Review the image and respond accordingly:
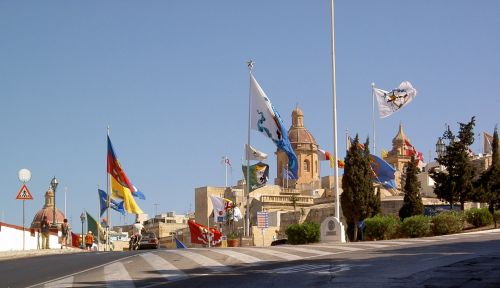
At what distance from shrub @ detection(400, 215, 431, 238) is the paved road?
11765 millimetres

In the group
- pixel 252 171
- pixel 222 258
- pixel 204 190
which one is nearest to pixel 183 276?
pixel 222 258

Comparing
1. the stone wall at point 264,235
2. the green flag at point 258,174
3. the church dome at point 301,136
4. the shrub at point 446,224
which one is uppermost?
the church dome at point 301,136

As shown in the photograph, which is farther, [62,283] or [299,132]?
[299,132]

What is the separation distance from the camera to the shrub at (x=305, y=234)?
121 feet

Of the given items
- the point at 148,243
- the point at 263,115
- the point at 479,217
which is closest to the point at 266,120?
the point at 263,115

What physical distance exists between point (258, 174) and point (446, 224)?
37.5 m

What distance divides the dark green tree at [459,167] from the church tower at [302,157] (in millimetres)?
58084

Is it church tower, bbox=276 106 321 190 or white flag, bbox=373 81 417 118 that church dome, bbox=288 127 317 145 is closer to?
church tower, bbox=276 106 321 190

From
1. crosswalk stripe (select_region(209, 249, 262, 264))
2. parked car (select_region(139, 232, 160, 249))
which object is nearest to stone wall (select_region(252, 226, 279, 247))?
parked car (select_region(139, 232, 160, 249))

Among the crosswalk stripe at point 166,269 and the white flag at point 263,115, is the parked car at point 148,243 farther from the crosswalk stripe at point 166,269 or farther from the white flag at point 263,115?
the crosswalk stripe at point 166,269

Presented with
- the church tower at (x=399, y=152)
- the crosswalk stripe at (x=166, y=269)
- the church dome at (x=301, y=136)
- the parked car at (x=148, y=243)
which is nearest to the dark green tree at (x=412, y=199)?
the parked car at (x=148, y=243)

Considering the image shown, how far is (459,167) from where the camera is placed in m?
40.9

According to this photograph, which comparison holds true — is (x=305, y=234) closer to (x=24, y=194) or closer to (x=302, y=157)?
(x=24, y=194)

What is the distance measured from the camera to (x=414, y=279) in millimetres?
12031
